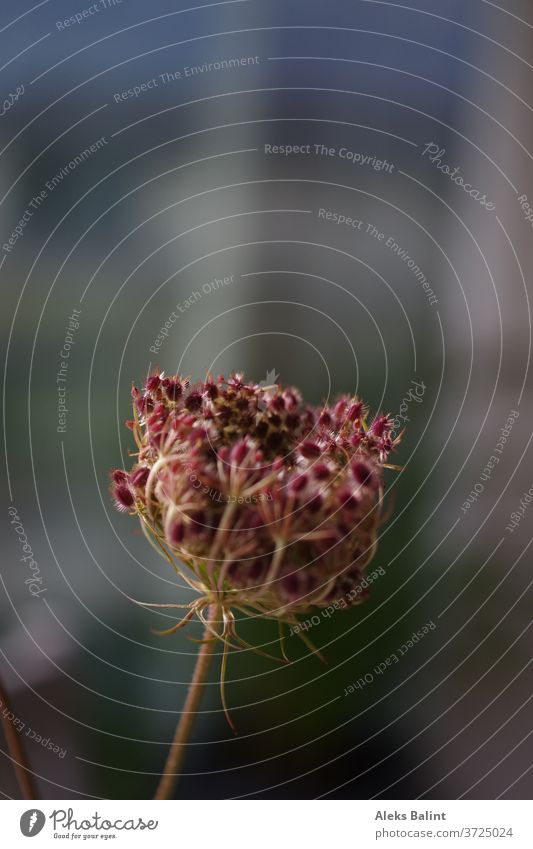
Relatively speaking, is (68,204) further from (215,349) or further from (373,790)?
(373,790)

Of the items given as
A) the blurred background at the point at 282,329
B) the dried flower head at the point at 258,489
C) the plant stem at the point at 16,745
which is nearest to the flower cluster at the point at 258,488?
the dried flower head at the point at 258,489

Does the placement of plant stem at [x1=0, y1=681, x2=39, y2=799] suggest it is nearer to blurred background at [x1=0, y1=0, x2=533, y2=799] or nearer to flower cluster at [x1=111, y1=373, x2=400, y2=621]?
flower cluster at [x1=111, y1=373, x2=400, y2=621]

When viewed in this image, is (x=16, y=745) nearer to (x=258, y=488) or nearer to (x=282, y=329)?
(x=258, y=488)

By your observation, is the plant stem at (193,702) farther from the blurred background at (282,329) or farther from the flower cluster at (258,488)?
the blurred background at (282,329)

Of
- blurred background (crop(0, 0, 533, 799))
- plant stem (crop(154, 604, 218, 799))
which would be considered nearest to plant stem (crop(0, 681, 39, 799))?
plant stem (crop(154, 604, 218, 799))

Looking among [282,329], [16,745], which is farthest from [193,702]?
[282,329]
